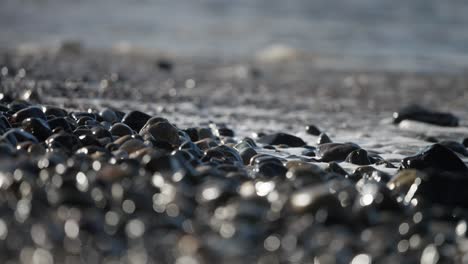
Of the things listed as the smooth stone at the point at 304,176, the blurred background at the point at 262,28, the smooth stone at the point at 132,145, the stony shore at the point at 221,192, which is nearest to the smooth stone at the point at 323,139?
the stony shore at the point at 221,192

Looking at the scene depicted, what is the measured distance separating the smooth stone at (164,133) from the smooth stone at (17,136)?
74cm

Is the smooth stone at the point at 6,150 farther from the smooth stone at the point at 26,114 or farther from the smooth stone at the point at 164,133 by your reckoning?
the smooth stone at the point at 164,133

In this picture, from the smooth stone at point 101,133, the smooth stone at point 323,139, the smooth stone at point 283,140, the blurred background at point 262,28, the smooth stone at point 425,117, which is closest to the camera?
the smooth stone at point 101,133

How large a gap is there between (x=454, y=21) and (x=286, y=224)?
14482mm

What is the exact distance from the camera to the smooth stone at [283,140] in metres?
4.55

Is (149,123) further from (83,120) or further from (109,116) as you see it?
(109,116)

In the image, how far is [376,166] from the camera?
3.83m

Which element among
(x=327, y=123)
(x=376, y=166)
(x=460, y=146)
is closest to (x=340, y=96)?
(x=327, y=123)

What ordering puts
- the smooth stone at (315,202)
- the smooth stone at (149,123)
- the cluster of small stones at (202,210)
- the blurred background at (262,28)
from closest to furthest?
the cluster of small stones at (202,210)
the smooth stone at (315,202)
the smooth stone at (149,123)
the blurred background at (262,28)

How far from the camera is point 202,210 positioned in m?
2.50

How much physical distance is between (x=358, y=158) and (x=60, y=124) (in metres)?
1.67

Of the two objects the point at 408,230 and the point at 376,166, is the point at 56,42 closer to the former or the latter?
the point at 376,166

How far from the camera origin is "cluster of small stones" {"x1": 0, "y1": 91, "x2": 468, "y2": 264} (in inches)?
84.0

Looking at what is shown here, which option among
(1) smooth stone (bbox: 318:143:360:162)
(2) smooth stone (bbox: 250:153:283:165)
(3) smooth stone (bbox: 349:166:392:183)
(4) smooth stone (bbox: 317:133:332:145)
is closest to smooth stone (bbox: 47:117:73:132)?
(2) smooth stone (bbox: 250:153:283:165)
